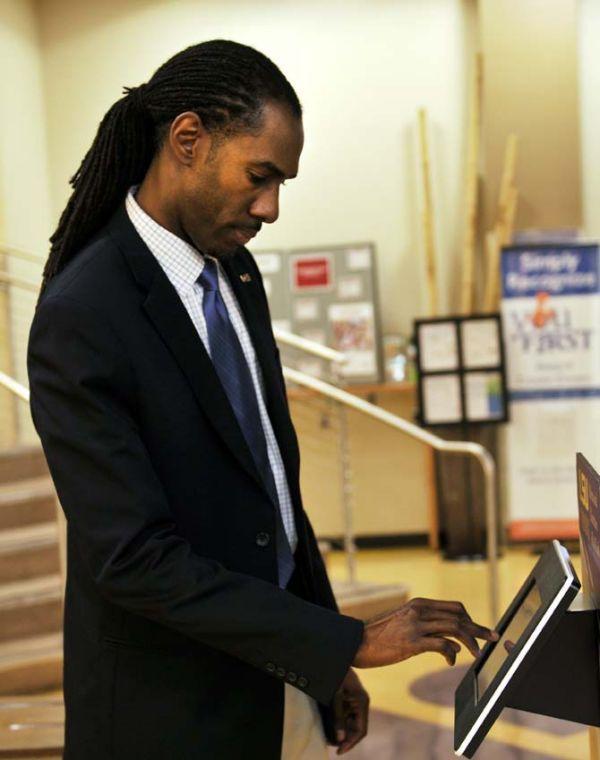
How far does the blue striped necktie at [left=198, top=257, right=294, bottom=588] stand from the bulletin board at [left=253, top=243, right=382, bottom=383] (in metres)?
5.60

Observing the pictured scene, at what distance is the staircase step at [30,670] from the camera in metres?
4.47

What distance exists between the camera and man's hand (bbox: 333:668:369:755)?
1.81 metres

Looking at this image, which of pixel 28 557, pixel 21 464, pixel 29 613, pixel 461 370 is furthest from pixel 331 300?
pixel 29 613

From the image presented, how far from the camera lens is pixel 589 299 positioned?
6.62 meters

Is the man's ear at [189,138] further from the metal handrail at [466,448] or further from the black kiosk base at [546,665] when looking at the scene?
the metal handrail at [466,448]

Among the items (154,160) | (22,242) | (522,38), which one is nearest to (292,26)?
(522,38)

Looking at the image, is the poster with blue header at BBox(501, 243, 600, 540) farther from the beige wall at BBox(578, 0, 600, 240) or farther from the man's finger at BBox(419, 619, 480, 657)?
the man's finger at BBox(419, 619, 480, 657)

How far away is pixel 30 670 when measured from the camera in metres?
4.52

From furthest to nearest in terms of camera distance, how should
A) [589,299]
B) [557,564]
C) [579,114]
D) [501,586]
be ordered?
[579,114], [589,299], [501,586], [557,564]

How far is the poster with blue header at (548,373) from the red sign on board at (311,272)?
47.3 inches

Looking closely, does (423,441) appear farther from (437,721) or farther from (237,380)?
(237,380)

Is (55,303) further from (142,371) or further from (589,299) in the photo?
(589,299)

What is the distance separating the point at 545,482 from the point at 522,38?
2.65 metres

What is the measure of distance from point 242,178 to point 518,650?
65 cm
